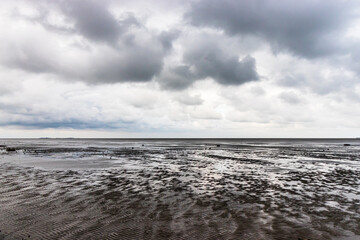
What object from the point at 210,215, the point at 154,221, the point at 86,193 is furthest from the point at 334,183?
the point at 86,193

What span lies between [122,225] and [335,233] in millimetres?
8702

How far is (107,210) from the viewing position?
1145 centimetres

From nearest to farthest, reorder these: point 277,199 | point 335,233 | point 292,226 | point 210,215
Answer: point 335,233, point 292,226, point 210,215, point 277,199

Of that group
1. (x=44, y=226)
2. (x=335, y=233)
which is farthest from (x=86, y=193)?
(x=335, y=233)

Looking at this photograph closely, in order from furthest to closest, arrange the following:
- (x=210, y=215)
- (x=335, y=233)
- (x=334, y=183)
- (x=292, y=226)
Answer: (x=334, y=183), (x=210, y=215), (x=292, y=226), (x=335, y=233)

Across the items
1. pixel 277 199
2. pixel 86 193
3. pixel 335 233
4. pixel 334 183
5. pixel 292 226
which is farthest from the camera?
pixel 334 183

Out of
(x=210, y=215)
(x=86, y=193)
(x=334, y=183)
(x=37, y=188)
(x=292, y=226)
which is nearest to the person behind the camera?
(x=292, y=226)

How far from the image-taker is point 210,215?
36.0 feet

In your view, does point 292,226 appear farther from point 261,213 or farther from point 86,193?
point 86,193

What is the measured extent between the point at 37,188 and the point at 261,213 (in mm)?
15190

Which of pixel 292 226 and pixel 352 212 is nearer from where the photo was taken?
pixel 292 226

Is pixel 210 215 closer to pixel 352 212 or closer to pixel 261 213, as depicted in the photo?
pixel 261 213

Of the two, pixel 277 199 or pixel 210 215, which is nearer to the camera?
pixel 210 215

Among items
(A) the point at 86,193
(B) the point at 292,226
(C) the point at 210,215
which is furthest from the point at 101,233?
(B) the point at 292,226
